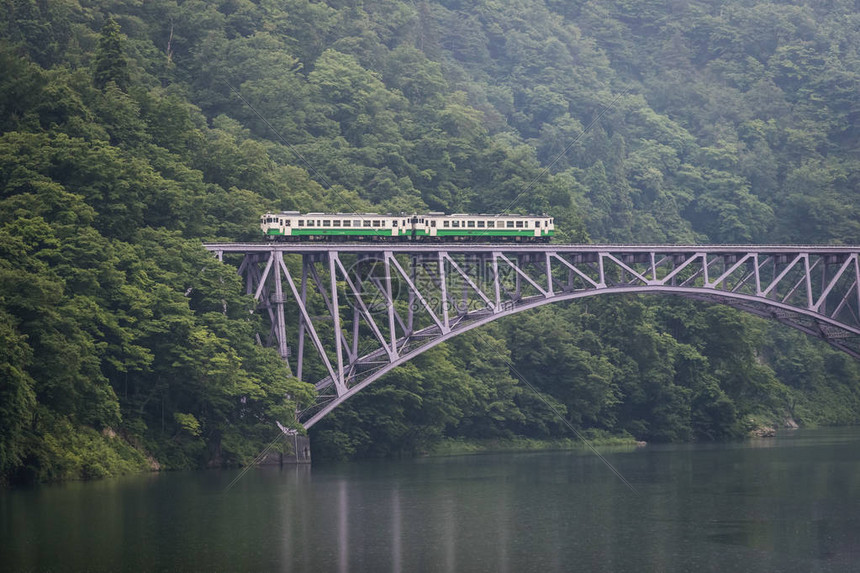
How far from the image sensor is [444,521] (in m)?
57.5

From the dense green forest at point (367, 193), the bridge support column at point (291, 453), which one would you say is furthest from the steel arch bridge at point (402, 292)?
the dense green forest at point (367, 193)

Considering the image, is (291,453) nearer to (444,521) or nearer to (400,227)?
(400,227)

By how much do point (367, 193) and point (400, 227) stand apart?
131 feet

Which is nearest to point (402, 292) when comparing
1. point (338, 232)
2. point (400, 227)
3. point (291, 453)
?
point (400, 227)

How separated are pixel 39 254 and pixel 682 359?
58.1 metres

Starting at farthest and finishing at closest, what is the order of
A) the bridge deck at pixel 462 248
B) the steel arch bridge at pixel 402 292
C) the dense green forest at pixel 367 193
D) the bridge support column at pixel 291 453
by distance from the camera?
the steel arch bridge at pixel 402 292
the bridge support column at pixel 291 453
the bridge deck at pixel 462 248
the dense green forest at pixel 367 193

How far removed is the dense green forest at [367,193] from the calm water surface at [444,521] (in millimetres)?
5364

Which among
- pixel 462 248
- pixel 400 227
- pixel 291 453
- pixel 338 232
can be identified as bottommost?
pixel 291 453

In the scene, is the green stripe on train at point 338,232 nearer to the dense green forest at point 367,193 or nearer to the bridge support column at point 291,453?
the dense green forest at point 367,193

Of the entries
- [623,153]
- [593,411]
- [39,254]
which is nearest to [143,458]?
[39,254]

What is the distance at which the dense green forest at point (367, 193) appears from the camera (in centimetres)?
7388

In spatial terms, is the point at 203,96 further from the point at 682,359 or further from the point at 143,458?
the point at 143,458

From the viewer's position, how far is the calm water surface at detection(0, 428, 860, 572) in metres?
48.0

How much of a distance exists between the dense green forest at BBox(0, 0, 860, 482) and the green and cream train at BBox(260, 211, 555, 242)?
5.49 m
